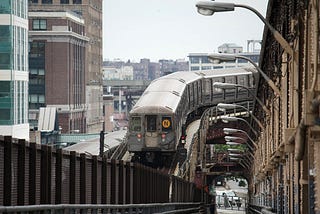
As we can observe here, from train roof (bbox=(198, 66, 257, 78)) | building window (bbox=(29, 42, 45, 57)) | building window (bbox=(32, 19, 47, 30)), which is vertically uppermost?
building window (bbox=(32, 19, 47, 30))

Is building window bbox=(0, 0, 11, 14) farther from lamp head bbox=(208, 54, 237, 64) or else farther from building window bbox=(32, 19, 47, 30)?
building window bbox=(32, 19, 47, 30)

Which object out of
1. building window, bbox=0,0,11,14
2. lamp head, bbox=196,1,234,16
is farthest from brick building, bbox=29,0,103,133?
lamp head, bbox=196,1,234,16

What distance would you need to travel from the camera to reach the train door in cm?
6600

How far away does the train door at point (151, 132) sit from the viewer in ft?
217

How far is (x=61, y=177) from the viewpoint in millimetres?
22078

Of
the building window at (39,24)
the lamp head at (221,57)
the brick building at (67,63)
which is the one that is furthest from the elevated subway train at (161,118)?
the brick building at (67,63)

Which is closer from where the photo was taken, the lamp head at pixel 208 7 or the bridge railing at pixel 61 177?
the bridge railing at pixel 61 177

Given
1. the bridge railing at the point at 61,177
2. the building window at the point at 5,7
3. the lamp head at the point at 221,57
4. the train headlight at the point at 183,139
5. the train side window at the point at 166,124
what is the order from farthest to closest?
the building window at the point at 5,7
the train headlight at the point at 183,139
the train side window at the point at 166,124
the lamp head at the point at 221,57
the bridge railing at the point at 61,177

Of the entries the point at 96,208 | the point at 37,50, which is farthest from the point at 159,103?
the point at 37,50

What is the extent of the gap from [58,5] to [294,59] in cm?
16098

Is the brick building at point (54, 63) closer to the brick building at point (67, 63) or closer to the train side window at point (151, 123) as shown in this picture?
the brick building at point (67, 63)

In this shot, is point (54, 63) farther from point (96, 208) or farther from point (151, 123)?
point (96, 208)

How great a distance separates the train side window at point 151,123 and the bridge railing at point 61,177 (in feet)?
88.8

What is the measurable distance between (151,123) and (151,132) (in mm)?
545
